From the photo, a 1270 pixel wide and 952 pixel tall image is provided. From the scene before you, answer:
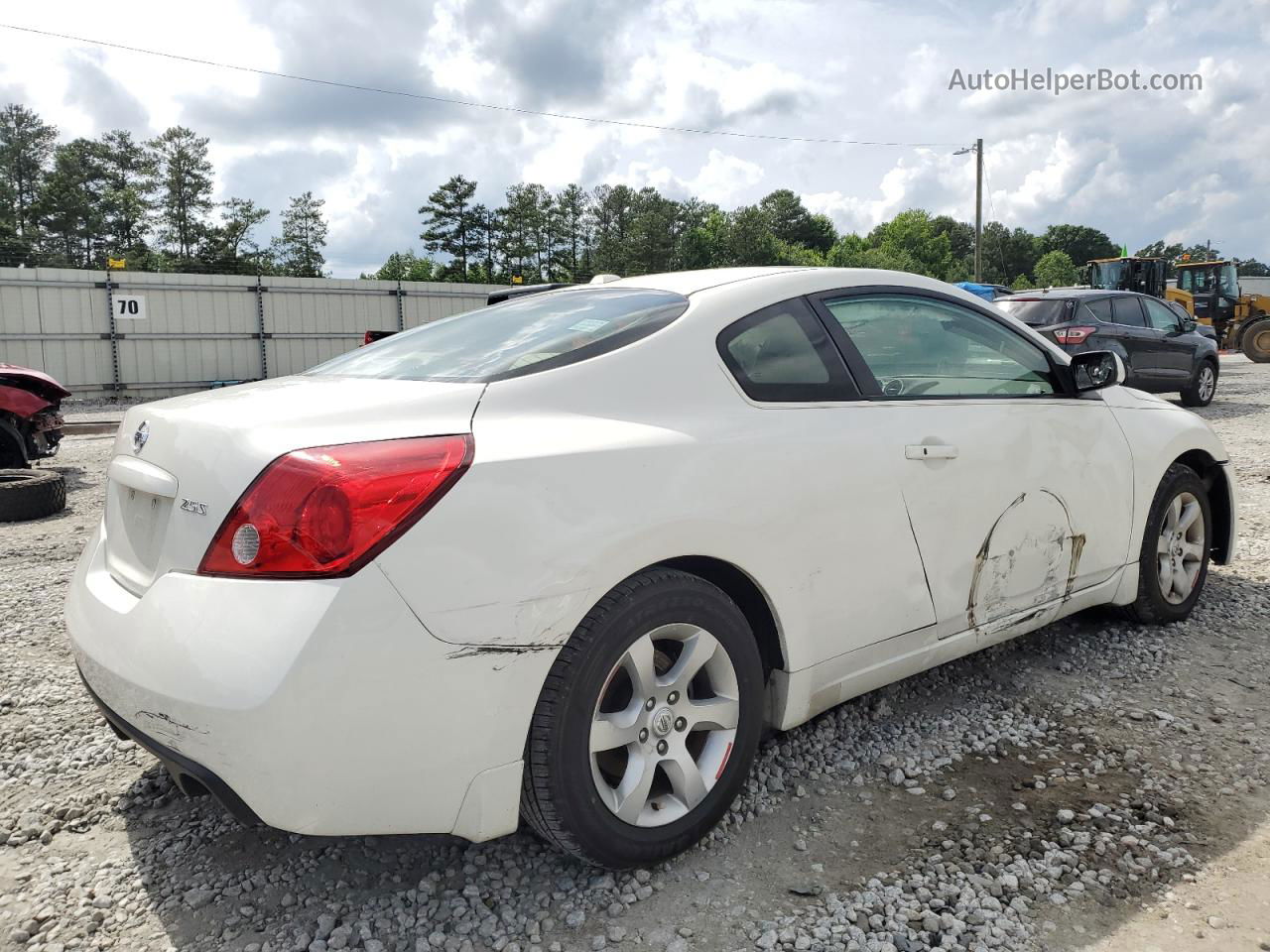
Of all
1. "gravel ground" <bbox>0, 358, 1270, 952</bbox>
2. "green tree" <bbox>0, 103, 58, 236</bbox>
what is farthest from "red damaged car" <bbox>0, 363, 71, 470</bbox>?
"green tree" <bbox>0, 103, 58, 236</bbox>

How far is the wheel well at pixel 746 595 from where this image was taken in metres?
2.32

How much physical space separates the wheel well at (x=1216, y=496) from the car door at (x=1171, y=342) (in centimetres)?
1001

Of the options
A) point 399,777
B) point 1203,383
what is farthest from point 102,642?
point 1203,383

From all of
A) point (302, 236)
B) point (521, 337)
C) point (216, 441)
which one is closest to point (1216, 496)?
point (521, 337)

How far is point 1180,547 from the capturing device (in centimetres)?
404

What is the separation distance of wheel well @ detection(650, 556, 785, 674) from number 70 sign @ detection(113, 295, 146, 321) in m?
20.0

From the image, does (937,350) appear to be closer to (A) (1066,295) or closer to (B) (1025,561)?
(B) (1025,561)

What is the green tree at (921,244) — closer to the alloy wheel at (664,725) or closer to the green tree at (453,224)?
the green tree at (453,224)

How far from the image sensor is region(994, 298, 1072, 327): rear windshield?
1194cm

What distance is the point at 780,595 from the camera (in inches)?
95.7

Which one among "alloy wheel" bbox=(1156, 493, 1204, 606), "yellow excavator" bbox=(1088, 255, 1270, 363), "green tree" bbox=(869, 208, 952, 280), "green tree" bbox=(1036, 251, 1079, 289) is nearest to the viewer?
"alloy wheel" bbox=(1156, 493, 1204, 606)

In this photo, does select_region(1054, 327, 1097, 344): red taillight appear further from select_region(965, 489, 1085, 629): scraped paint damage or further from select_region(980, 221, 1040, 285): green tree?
select_region(980, 221, 1040, 285): green tree

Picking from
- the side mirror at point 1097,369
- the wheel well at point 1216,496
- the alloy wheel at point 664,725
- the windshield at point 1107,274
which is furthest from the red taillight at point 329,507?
the windshield at point 1107,274

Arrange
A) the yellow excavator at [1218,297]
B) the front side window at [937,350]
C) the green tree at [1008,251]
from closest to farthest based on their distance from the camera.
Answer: the front side window at [937,350]
the yellow excavator at [1218,297]
the green tree at [1008,251]
